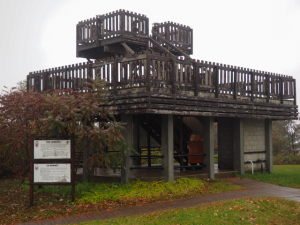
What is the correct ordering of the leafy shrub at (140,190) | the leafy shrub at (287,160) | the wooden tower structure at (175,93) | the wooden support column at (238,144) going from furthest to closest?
the leafy shrub at (287,160)
the wooden support column at (238,144)
the wooden tower structure at (175,93)
the leafy shrub at (140,190)

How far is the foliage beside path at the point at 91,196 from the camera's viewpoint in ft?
31.6

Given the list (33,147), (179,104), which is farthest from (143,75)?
(33,147)

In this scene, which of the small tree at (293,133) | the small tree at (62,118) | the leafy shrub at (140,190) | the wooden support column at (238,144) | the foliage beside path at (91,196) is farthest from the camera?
the small tree at (293,133)

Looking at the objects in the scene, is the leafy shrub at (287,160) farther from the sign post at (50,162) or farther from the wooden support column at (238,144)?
the sign post at (50,162)

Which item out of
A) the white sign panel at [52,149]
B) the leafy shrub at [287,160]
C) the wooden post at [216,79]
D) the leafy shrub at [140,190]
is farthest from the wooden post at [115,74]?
the leafy shrub at [287,160]

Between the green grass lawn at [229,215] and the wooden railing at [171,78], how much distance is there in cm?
464

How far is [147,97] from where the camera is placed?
1168 centimetres

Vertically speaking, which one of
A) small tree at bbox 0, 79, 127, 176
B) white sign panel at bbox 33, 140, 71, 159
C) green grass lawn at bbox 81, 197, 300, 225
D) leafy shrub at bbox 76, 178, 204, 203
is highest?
small tree at bbox 0, 79, 127, 176

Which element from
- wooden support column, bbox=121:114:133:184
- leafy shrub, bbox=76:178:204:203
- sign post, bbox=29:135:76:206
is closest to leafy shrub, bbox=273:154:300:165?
leafy shrub, bbox=76:178:204:203

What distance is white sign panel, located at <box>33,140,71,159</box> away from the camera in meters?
10.6

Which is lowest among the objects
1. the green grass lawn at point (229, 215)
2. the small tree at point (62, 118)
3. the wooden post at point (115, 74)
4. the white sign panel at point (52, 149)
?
the green grass lawn at point (229, 215)

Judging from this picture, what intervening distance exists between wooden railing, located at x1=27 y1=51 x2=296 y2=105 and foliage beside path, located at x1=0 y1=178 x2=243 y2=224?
3.50 m

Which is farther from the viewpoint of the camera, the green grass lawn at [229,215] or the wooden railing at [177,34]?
the wooden railing at [177,34]

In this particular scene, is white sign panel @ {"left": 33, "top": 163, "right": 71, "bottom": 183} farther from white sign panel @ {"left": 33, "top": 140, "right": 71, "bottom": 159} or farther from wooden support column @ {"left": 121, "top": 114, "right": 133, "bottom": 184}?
wooden support column @ {"left": 121, "top": 114, "right": 133, "bottom": 184}
